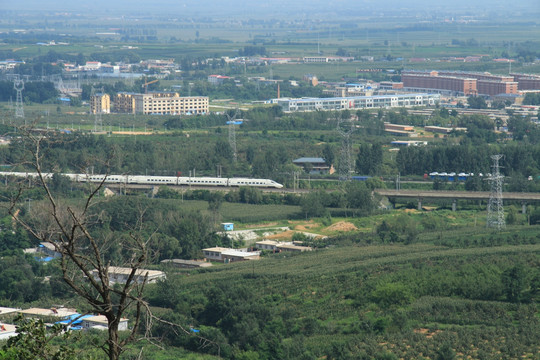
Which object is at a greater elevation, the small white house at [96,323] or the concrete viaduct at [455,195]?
the concrete viaduct at [455,195]

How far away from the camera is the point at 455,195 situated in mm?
27219

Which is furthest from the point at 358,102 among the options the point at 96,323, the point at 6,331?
the point at 6,331

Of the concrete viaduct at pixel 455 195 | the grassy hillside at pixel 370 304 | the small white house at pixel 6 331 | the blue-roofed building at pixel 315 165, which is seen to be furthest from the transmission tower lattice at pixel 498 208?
the small white house at pixel 6 331

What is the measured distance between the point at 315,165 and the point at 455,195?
7136 mm

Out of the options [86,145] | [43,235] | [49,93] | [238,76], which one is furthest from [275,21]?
[43,235]

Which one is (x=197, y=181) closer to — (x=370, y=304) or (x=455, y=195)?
(x=455, y=195)

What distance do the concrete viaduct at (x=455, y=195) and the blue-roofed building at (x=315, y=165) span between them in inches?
195

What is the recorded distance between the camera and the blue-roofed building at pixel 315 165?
33.0 metres

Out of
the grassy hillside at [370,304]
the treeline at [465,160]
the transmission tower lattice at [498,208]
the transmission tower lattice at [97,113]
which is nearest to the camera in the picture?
the grassy hillside at [370,304]

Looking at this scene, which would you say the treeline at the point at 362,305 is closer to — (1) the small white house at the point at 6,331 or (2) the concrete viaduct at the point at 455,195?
(1) the small white house at the point at 6,331

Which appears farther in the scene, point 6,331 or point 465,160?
point 465,160

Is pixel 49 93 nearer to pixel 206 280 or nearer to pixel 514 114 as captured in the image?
pixel 514 114

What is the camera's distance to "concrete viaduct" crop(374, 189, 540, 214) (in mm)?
26750

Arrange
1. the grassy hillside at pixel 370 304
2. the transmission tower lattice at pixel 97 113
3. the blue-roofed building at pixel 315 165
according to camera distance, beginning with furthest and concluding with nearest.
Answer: the transmission tower lattice at pixel 97 113
the blue-roofed building at pixel 315 165
the grassy hillside at pixel 370 304
